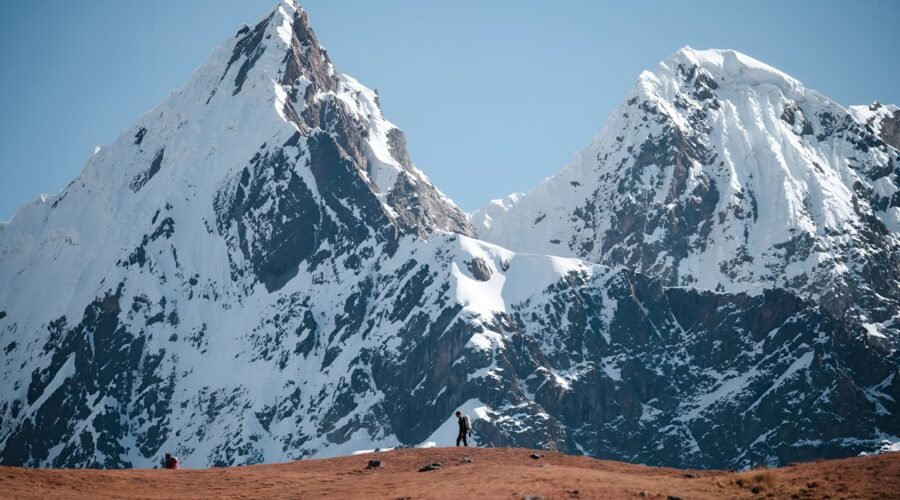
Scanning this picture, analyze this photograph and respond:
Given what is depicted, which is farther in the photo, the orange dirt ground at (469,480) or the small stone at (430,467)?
the small stone at (430,467)

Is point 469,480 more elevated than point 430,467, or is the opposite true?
point 430,467

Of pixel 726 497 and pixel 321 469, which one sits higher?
pixel 321 469

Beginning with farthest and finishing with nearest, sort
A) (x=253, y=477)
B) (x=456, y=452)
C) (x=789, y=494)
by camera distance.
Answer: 1. (x=456, y=452)
2. (x=253, y=477)
3. (x=789, y=494)

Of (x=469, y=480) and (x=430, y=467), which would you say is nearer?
(x=469, y=480)

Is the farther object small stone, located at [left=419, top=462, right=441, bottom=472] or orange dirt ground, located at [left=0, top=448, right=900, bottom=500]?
small stone, located at [left=419, top=462, right=441, bottom=472]

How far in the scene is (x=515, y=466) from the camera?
3765 inches

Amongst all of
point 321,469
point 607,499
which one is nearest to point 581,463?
point 321,469

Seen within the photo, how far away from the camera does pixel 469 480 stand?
89375 mm

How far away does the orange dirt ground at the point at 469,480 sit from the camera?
8194 cm

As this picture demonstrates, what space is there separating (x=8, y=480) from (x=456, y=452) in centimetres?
2933

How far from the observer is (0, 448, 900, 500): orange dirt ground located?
8194cm

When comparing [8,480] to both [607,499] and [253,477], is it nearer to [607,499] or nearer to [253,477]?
[253,477]

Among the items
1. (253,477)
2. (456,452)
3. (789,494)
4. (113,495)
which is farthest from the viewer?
(456,452)

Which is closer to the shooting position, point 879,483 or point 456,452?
point 879,483
